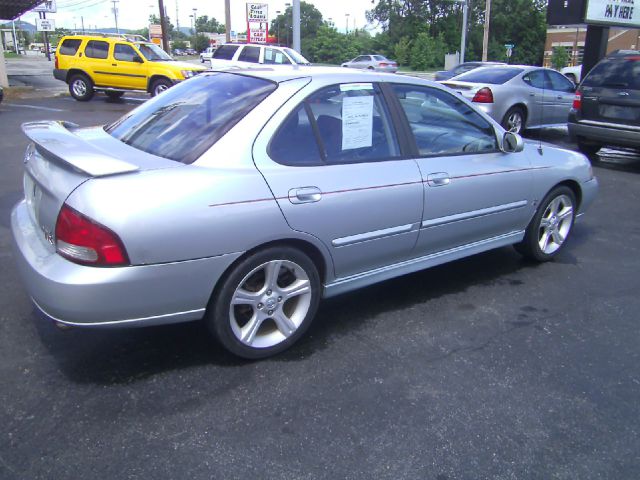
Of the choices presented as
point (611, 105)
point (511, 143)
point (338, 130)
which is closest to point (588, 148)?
point (611, 105)

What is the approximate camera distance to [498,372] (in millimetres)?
3172

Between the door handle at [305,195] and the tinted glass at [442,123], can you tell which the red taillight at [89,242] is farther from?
the tinted glass at [442,123]

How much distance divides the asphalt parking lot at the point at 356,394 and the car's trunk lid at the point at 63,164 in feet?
2.62

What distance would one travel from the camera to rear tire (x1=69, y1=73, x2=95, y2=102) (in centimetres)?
1795

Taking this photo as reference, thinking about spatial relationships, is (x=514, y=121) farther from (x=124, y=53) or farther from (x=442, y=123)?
(x=124, y=53)

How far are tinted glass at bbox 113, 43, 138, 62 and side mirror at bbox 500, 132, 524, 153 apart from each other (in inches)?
613

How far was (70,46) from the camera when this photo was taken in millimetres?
17969

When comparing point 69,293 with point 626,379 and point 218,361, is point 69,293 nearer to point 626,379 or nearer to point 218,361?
point 218,361

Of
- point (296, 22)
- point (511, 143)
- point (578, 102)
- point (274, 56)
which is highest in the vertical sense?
point (296, 22)

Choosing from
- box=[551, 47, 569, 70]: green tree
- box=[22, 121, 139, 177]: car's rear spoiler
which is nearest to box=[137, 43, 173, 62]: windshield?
box=[22, 121, 139, 177]: car's rear spoiler

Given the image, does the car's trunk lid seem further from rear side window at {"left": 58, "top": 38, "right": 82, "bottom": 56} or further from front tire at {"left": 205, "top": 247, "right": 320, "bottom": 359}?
rear side window at {"left": 58, "top": 38, "right": 82, "bottom": 56}

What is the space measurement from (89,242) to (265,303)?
3.21ft

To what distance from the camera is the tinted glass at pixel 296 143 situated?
3.12 metres

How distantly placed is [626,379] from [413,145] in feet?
6.07
